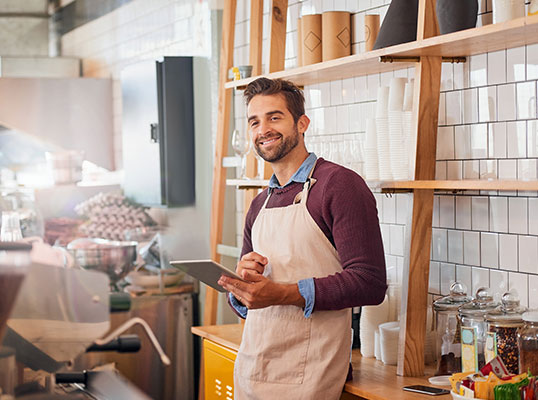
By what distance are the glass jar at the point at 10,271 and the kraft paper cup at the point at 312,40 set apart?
1975 mm

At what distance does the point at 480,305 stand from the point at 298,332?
0.61m

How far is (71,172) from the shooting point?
455 centimetres

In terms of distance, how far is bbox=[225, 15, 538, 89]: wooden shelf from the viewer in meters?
2.36

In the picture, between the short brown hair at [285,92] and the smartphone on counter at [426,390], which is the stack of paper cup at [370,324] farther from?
the short brown hair at [285,92]

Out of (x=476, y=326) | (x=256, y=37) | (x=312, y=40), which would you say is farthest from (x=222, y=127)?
(x=476, y=326)

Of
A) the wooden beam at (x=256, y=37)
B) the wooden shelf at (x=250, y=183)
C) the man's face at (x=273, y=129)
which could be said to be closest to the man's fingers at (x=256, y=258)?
the man's face at (x=273, y=129)

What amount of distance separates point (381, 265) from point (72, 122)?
2656 millimetres

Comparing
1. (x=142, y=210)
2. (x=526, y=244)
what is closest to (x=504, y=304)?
(x=526, y=244)

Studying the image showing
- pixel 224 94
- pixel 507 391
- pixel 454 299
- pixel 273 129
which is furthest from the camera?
pixel 224 94

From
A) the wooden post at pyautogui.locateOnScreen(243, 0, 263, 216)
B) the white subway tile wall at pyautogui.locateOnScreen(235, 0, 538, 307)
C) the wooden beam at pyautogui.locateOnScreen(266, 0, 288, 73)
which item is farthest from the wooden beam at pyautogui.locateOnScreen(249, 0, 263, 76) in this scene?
the white subway tile wall at pyautogui.locateOnScreen(235, 0, 538, 307)

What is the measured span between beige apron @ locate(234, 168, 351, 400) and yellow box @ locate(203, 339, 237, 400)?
0.80 metres

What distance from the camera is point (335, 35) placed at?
3.46 m

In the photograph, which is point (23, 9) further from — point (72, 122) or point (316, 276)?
point (316, 276)

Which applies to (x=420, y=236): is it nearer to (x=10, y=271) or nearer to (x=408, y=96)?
(x=408, y=96)
